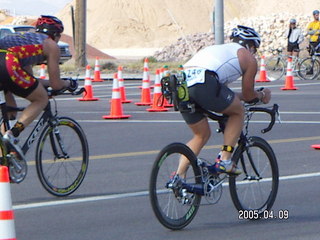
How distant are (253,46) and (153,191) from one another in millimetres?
1679

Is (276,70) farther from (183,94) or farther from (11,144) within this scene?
(183,94)

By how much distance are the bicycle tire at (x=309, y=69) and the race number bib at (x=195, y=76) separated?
19013 mm

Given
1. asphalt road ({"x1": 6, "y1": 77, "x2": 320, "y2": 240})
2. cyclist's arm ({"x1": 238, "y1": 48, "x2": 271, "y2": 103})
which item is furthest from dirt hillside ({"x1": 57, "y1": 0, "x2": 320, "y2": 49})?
cyclist's arm ({"x1": 238, "y1": 48, "x2": 271, "y2": 103})

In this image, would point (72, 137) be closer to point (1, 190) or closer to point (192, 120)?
point (192, 120)

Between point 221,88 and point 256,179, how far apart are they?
1.00 m

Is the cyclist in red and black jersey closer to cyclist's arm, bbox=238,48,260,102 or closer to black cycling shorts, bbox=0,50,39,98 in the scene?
black cycling shorts, bbox=0,50,39,98

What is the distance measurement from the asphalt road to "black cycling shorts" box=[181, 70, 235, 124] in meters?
1.04

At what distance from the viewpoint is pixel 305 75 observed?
88.1ft

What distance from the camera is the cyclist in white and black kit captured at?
25.3 feet

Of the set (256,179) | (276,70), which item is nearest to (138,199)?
(256,179)

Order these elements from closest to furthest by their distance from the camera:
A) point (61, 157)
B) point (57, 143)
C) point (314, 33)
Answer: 1. point (57, 143)
2. point (61, 157)
3. point (314, 33)

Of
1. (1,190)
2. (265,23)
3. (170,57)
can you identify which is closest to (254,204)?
(1,190)

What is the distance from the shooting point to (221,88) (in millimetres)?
7793

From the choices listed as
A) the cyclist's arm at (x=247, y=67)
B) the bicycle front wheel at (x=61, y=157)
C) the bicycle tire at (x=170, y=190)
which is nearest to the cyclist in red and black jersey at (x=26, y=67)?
the bicycle front wheel at (x=61, y=157)
